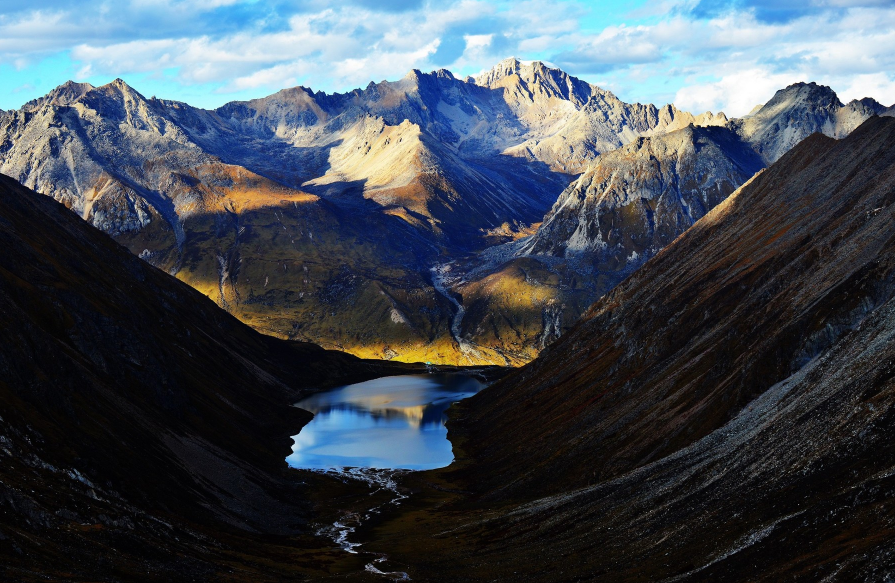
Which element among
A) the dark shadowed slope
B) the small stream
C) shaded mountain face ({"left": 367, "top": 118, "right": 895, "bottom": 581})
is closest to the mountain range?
shaded mountain face ({"left": 367, "top": 118, "right": 895, "bottom": 581})

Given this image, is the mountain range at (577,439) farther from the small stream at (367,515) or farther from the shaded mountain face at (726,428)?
the small stream at (367,515)

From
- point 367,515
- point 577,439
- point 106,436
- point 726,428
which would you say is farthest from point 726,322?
point 106,436

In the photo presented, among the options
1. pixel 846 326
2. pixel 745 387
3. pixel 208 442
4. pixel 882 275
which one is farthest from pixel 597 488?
pixel 208 442

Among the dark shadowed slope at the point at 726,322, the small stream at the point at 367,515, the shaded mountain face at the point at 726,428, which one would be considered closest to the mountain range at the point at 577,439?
the shaded mountain face at the point at 726,428

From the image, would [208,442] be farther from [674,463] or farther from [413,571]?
[674,463]

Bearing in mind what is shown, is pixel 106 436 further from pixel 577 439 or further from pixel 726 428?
pixel 726 428

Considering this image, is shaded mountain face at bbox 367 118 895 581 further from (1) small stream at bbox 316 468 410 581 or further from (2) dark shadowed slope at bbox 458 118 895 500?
(1) small stream at bbox 316 468 410 581
